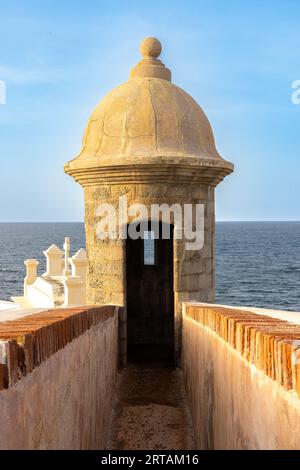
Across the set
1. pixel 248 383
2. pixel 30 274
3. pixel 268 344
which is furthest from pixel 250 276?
pixel 268 344

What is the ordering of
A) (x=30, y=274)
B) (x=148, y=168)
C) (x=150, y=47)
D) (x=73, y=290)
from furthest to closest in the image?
(x=30, y=274)
(x=73, y=290)
(x=150, y=47)
(x=148, y=168)

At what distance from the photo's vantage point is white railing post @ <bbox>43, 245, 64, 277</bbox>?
16308 mm

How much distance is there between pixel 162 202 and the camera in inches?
277

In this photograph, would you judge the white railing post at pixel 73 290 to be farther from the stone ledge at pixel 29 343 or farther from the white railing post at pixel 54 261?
the stone ledge at pixel 29 343

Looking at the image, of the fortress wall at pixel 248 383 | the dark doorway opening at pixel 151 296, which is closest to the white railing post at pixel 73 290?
Answer: the dark doorway opening at pixel 151 296

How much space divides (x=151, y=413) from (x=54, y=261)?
36.8 ft

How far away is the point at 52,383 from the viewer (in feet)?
9.18

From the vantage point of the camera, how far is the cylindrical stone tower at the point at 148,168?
7.01 m

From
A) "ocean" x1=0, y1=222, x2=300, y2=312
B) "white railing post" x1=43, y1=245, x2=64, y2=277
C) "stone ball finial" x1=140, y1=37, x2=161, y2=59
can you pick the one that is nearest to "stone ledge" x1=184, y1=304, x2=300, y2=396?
"stone ball finial" x1=140, y1=37, x2=161, y2=59

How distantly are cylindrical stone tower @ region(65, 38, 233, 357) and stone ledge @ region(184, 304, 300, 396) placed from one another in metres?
3.67

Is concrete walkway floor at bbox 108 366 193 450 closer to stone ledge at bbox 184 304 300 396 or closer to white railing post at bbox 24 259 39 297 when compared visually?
stone ledge at bbox 184 304 300 396

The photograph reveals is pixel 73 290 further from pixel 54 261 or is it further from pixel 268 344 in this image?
pixel 268 344

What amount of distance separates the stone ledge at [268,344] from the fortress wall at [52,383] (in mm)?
958

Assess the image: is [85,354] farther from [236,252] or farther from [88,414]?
[236,252]
